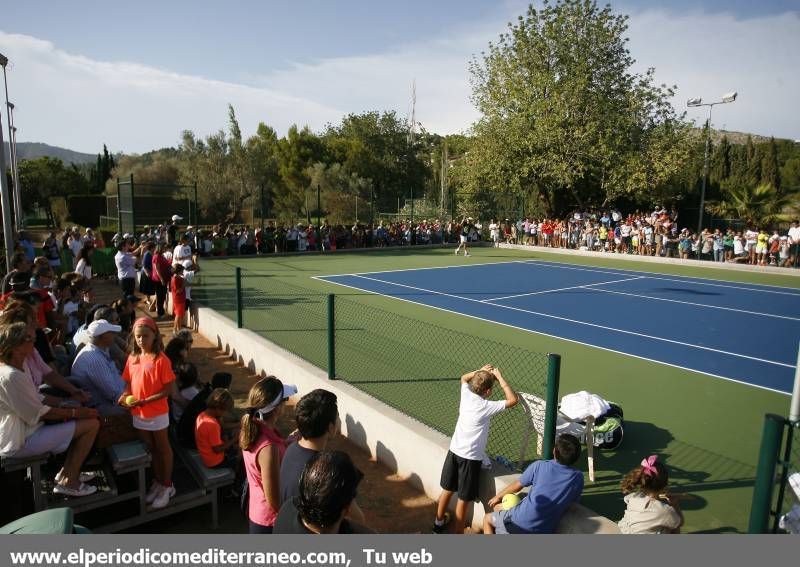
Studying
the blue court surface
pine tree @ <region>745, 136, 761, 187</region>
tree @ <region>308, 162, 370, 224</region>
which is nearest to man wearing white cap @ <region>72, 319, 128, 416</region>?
the blue court surface

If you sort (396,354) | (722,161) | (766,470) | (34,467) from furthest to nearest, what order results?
(722,161) → (396,354) → (34,467) → (766,470)

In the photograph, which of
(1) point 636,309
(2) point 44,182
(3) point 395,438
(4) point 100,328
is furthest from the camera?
(2) point 44,182

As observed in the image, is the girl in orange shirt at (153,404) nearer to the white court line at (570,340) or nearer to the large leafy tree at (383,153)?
the white court line at (570,340)

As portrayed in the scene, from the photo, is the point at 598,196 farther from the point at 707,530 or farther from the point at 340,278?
the point at 707,530

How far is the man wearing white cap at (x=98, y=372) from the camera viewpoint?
5227mm

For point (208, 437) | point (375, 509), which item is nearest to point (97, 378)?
point (208, 437)

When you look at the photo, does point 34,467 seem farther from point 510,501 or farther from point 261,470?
point 510,501

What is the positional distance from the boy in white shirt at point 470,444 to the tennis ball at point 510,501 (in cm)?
35

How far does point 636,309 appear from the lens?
14258mm

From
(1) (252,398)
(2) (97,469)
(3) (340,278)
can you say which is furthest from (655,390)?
(3) (340,278)

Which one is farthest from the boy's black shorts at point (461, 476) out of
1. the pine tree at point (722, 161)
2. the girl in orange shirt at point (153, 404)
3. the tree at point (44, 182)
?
the tree at point (44, 182)

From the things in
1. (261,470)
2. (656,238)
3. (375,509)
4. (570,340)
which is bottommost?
(375,509)

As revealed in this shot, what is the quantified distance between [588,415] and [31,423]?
4.84 metres

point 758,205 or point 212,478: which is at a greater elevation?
point 758,205
